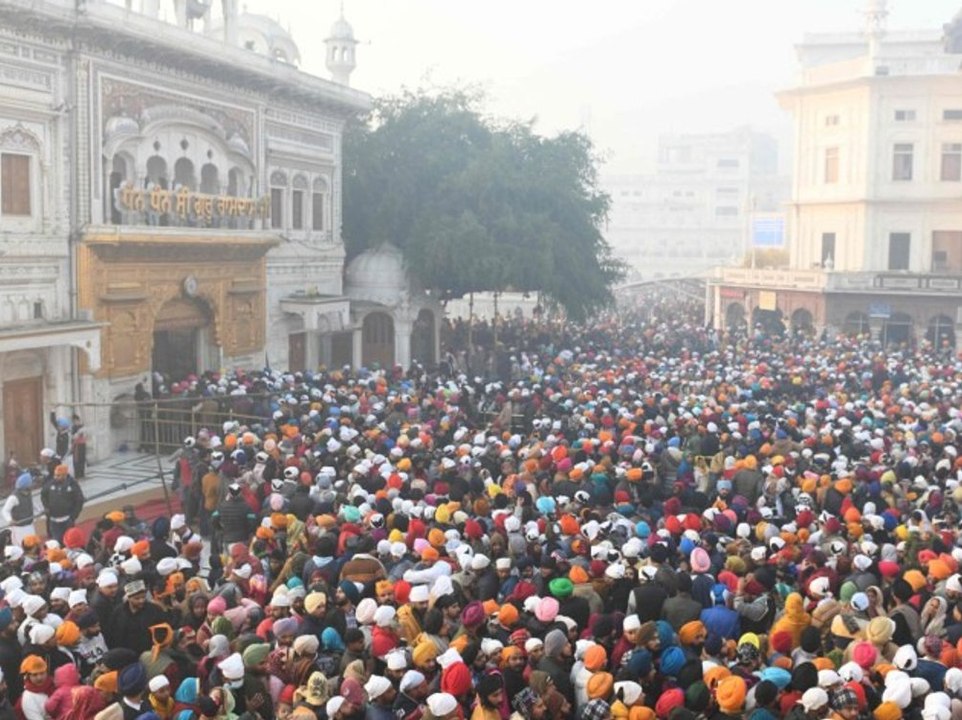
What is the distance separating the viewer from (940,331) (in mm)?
40031

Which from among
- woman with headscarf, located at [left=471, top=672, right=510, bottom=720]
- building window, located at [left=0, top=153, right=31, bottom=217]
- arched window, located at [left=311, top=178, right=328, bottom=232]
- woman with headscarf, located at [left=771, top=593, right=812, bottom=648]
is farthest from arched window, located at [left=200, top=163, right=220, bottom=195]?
woman with headscarf, located at [left=471, top=672, right=510, bottom=720]

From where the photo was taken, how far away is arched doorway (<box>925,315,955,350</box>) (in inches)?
1564

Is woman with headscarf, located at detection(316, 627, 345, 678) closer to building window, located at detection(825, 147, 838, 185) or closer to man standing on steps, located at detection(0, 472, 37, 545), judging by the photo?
man standing on steps, located at detection(0, 472, 37, 545)

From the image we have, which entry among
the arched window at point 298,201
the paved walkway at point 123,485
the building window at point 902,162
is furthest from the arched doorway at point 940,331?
the paved walkway at point 123,485

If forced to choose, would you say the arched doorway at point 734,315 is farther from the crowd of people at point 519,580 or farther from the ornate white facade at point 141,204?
the crowd of people at point 519,580

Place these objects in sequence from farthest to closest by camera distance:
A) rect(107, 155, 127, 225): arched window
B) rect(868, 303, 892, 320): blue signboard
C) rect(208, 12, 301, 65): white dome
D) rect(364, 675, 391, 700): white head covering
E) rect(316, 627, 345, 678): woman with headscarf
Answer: rect(868, 303, 892, 320): blue signboard < rect(208, 12, 301, 65): white dome < rect(107, 155, 127, 225): arched window < rect(316, 627, 345, 678): woman with headscarf < rect(364, 675, 391, 700): white head covering

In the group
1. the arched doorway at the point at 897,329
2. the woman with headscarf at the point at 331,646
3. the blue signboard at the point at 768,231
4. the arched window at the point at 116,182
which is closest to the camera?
the woman with headscarf at the point at 331,646

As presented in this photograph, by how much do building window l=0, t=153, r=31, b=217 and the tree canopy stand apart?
1324 cm

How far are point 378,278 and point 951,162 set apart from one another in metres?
24.1

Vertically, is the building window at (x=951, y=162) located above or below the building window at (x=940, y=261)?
above

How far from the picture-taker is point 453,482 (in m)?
13.4

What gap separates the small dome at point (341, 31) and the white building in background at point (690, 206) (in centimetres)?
6676

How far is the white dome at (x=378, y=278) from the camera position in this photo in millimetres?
32406

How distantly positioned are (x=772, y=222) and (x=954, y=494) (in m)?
36.7
